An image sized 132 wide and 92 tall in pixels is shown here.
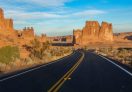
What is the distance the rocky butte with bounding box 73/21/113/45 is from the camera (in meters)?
187

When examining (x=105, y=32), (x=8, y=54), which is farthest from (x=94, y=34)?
(x=8, y=54)

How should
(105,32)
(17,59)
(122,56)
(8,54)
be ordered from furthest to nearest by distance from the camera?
(105,32)
(122,56)
(8,54)
(17,59)

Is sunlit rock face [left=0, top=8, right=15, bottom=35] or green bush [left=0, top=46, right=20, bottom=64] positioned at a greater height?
sunlit rock face [left=0, top=8, right=15, bottom=35]

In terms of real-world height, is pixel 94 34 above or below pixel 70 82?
above

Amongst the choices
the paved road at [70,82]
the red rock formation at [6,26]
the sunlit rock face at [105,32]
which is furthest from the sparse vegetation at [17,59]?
the sunlit rock face at [105,32]

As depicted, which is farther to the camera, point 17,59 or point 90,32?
point 90,32

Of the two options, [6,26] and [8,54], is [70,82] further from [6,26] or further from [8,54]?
[6,26]

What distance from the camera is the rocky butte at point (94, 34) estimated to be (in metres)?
187

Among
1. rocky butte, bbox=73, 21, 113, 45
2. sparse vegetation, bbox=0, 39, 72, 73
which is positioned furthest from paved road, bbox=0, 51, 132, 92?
→ rocky butte, bbox=73, 21, 113, 45

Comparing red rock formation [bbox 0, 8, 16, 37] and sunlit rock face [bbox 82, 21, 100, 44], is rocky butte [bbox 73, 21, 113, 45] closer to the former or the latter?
sunlit rock face [bbox 82, 21, 100, 44]

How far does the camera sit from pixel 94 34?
190m

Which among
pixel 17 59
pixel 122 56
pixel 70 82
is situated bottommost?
pixel 122 56

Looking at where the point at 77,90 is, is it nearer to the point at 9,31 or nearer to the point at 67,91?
the point at 67,91

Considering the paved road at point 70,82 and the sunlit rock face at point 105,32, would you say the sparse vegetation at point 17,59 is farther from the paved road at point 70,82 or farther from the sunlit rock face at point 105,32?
the sunlit rock face at point 105,32
